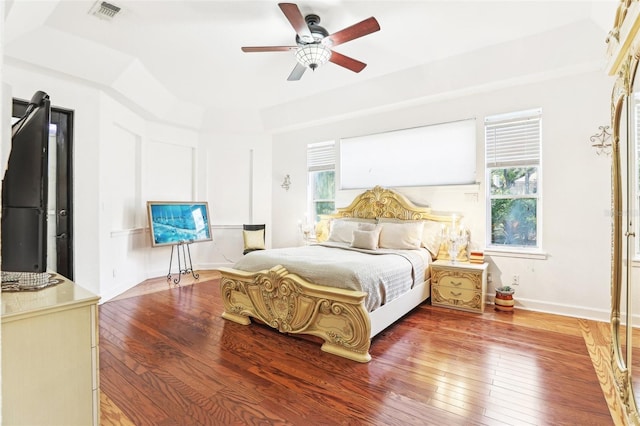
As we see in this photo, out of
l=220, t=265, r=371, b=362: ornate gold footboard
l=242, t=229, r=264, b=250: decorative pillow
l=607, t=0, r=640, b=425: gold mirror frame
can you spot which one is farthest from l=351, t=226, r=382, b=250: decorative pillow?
l=607, t=0, r=640, b=425: gold mirror frame

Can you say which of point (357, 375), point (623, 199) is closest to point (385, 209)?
point (357, 375)

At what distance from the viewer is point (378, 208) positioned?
479 centimetres

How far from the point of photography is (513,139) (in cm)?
398

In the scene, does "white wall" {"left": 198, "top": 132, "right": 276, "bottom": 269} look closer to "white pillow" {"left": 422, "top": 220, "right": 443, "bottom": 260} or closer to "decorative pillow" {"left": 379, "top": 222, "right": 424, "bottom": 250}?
"decorative pillow" {"left": 379, "top": 222, "right": 424, "bottom": 250}

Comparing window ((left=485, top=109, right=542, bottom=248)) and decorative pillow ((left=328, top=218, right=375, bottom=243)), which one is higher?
window ((left=485, top=109, right=542, bottom=248))

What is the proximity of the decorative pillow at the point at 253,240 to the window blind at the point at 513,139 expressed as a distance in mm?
3943

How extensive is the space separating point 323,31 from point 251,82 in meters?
1.99

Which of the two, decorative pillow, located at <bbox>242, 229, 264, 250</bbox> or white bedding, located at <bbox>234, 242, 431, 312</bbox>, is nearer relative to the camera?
white bedding, located at <bbox>234, 242, 431, 312</bbox>

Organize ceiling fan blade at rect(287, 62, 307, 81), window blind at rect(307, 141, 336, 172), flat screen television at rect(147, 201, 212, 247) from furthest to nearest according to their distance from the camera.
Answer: window blind at rect(307, 141, 336, 172)
flat screen television at rect(147, 201, 212, 247)
ceiling fan blade at rect(287, 62, 307, 81)

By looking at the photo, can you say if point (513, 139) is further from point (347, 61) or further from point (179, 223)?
point (179, 223)

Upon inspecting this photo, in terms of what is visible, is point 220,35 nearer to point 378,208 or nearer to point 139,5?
point 139,5

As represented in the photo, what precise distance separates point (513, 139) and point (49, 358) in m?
4.74

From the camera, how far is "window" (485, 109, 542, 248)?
12.7 ft

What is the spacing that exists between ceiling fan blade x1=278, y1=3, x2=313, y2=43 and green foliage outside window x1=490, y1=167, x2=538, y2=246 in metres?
2.94
